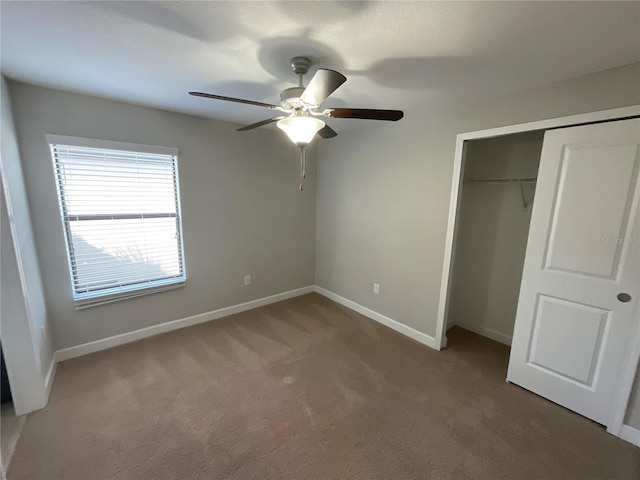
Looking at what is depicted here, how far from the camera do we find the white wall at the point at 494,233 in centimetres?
269

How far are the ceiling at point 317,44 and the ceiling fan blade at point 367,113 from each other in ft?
1.12

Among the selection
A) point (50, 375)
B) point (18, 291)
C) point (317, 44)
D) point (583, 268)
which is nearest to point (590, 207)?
point (583, 268)

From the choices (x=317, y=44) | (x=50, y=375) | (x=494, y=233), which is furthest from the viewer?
(x=494, y=233)

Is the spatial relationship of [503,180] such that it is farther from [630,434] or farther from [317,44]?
[317,44]

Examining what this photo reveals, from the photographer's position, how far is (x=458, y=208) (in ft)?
8.30

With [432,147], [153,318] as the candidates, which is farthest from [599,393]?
[153,318]

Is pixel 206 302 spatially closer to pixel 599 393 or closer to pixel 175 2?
pixel 175 2

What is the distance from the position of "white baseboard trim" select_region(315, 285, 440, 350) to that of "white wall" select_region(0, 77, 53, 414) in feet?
9.81

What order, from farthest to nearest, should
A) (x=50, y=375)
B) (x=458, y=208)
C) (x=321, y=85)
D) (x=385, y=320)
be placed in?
(x=385, y=320) → (x=458, y=208) → (x=50, y=375) → (x=321, y=85)

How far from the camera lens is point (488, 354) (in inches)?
107

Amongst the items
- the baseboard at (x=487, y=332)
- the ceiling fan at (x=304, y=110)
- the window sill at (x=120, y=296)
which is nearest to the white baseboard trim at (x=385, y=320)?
the baseboard at (x=487, y=332)

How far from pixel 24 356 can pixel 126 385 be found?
681 mm

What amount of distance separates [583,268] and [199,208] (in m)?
3.43

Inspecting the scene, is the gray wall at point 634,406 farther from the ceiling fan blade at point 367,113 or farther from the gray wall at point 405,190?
the ceiling fan blade at point 367,113
